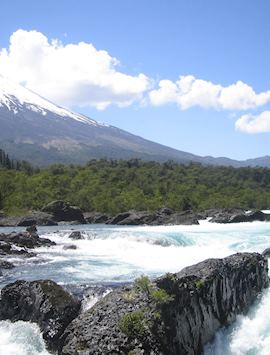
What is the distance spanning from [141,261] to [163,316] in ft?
47.5

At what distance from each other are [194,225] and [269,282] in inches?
1263

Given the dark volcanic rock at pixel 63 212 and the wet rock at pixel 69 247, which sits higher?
the wet rock at pixel 69 247

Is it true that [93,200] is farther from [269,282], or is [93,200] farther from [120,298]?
[120,298]

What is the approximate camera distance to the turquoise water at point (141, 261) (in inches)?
534

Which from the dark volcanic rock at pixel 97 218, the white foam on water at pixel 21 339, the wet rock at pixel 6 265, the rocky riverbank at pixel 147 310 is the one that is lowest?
the dark volcanic rock at pixel 97 218

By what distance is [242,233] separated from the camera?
37.9 metres

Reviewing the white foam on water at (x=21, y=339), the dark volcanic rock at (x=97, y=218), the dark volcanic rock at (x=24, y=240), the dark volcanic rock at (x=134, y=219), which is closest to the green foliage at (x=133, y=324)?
the white foam on water at (x=21, y=339)

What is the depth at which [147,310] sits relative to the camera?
11406 millimetres

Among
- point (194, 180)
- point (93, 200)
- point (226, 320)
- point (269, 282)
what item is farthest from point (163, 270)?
point (194, 180)

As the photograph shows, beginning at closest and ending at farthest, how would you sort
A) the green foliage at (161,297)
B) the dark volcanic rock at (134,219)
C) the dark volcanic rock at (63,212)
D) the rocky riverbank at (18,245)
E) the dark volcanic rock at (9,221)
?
the green foliage at (161,297), the rocky riverbank at (18,245), the dark volcanic rock at (9,221), the dark volcanic rock at (134,219), the dark volcanic rock at (63,212)

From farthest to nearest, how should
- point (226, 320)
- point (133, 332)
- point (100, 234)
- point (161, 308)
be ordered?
point (100, 234)
point (226, 320)
point (161, 308)
point (133, 332)

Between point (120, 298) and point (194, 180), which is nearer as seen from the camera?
point (120, 298)

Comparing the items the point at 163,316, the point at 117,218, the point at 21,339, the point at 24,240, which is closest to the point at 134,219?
the point at 117,218

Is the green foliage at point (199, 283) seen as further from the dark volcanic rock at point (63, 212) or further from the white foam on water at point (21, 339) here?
the dark volcanic rock at point (63, 212)
